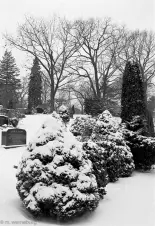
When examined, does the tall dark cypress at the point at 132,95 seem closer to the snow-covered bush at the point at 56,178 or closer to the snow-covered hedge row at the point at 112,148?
the snow-covered hedge row at the point at 112,148

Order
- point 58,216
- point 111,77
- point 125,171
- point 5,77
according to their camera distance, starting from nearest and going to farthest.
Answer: point 58,216, point 125,171, point 111,77, point 5,77

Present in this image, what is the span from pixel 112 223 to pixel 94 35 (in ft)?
101

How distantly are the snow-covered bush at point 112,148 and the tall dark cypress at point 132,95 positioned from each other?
2.03 m

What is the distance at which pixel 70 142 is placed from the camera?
192 inches

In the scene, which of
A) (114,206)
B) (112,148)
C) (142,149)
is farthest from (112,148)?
(114,206)

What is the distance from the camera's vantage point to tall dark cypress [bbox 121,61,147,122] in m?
10.2

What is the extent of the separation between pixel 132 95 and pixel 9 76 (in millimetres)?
38756

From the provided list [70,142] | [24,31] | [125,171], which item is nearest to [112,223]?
[70,142]

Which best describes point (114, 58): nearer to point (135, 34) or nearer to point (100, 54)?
point (100, 54)

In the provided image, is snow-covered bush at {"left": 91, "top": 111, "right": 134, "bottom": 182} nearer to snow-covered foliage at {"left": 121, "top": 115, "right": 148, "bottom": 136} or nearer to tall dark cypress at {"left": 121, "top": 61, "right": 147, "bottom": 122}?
snow-covered foliage at {"left": 121, "top": 115, "right": 148, "bottom": 136}

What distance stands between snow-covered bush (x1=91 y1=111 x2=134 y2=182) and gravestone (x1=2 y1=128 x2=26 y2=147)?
5.18m

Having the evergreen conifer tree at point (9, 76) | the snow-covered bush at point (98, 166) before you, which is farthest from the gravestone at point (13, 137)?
the evergreen conifer tree at point (9, 76)

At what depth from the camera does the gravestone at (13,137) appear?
11648 mm

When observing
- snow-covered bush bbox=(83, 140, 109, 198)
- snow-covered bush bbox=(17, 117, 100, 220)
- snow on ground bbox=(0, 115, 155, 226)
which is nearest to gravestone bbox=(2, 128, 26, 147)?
snow on ground bbox=(0, 115, 155, 226)
